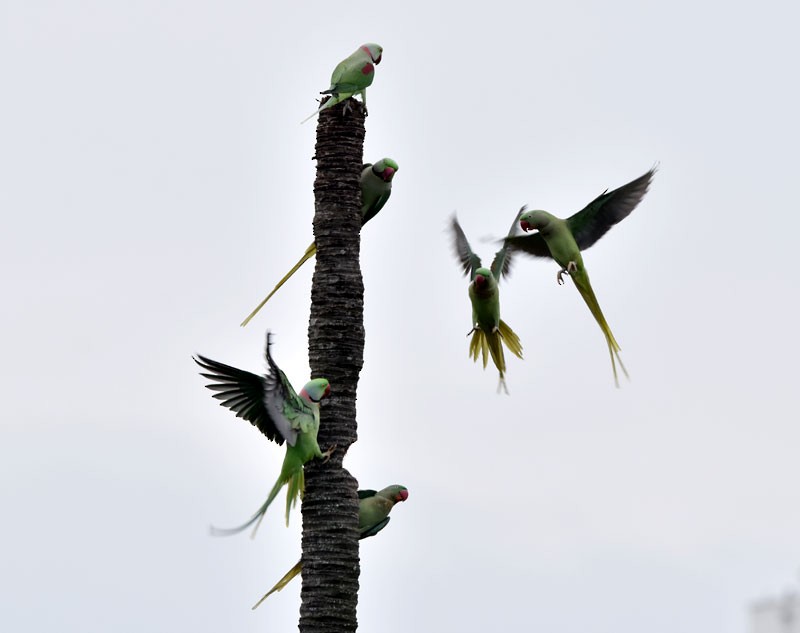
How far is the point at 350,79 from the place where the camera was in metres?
11.2

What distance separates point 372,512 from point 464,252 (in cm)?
252

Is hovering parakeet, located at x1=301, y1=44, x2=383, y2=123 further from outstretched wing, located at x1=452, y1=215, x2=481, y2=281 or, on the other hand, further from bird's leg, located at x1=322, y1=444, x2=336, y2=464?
bird's leg, located at x1=322, y1=444, x2=336, y2=464

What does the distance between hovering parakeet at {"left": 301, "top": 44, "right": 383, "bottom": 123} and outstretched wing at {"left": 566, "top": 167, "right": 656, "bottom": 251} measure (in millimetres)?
2121

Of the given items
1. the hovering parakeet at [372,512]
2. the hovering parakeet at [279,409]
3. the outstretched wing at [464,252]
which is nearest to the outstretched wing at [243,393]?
the hovering parakeet at [279,409]

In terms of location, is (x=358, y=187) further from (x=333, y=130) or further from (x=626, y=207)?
(x=626, y=207)

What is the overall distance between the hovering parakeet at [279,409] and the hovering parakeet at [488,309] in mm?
1385

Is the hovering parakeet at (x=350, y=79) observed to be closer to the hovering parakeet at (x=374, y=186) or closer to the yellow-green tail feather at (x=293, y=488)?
the hovering parakeet at (x=374, y=186)

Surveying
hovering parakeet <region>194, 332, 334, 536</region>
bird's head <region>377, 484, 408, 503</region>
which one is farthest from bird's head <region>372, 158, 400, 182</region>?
bird's head <region>377, 484, 408, 503</region>

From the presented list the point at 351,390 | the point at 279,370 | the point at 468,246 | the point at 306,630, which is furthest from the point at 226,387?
the point at 468,246

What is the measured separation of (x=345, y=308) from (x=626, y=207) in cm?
249

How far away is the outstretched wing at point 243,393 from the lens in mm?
10070

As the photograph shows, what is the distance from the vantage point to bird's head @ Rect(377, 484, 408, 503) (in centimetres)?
1137

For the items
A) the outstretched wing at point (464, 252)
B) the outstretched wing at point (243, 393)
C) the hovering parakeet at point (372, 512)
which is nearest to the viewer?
the outstretched wing at point (243, 393)

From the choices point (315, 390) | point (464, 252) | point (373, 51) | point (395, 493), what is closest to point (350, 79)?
point (373, 51)
